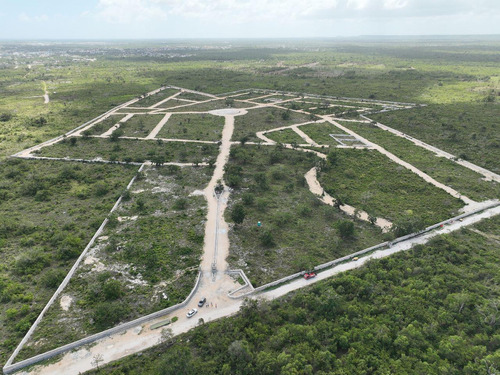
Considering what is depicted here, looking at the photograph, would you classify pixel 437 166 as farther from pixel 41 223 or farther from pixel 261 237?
pixel 41 223

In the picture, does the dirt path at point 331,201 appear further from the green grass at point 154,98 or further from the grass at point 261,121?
the green grass at point 154,98

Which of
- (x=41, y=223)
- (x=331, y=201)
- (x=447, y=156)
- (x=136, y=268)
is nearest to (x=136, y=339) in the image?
(x=136, y=268)

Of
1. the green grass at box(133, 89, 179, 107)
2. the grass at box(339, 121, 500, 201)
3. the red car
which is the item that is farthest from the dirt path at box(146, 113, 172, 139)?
the red car

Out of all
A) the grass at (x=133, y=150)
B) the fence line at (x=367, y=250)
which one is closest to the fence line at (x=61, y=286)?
the fence line at (x=367, y=250)

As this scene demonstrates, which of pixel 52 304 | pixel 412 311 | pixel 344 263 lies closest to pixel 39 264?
pixel 52 304

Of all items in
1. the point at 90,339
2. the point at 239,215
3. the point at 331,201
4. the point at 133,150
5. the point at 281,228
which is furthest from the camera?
the point at 133,150
